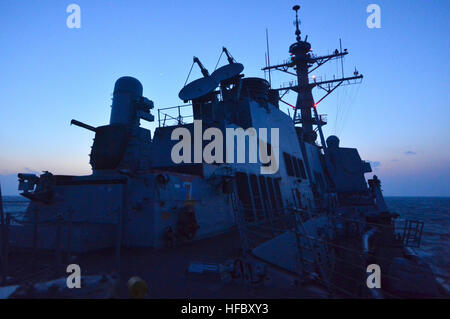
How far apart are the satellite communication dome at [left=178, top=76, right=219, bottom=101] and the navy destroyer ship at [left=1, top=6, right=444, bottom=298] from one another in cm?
6

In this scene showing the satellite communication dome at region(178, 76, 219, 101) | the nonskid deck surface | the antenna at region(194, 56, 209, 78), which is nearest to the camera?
the nonskid deck surface

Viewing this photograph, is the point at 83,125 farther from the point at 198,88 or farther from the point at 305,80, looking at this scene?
the point at 305,80

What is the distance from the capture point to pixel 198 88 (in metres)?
12.4

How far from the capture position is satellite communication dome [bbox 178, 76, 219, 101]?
1219 centimetres

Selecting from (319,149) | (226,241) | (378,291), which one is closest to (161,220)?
(226,241)

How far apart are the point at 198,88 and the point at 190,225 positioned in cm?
719

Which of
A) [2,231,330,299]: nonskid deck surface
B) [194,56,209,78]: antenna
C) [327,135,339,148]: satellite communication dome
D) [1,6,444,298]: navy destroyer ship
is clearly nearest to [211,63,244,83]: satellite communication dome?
[1,6,444,298]: navy destroyer ship

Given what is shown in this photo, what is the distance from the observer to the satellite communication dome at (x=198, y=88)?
12188mm

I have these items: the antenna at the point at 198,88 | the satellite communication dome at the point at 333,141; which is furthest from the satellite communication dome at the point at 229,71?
the satellite communication dome at the point at 333,141

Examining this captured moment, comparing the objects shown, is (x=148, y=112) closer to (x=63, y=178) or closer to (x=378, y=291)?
(x=63, y=178)

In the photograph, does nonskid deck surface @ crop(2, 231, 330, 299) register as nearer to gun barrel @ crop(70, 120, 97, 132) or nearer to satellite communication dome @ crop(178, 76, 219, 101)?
gun barrel @ crop(70, 120, 97, 132)

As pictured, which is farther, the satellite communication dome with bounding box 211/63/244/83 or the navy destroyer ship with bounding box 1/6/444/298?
the satellite communication dome with bounding box 211/63/244/83

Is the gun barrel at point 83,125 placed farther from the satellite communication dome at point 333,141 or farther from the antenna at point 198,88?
the satellite communication dome at point 333,141

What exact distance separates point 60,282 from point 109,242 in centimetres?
451
